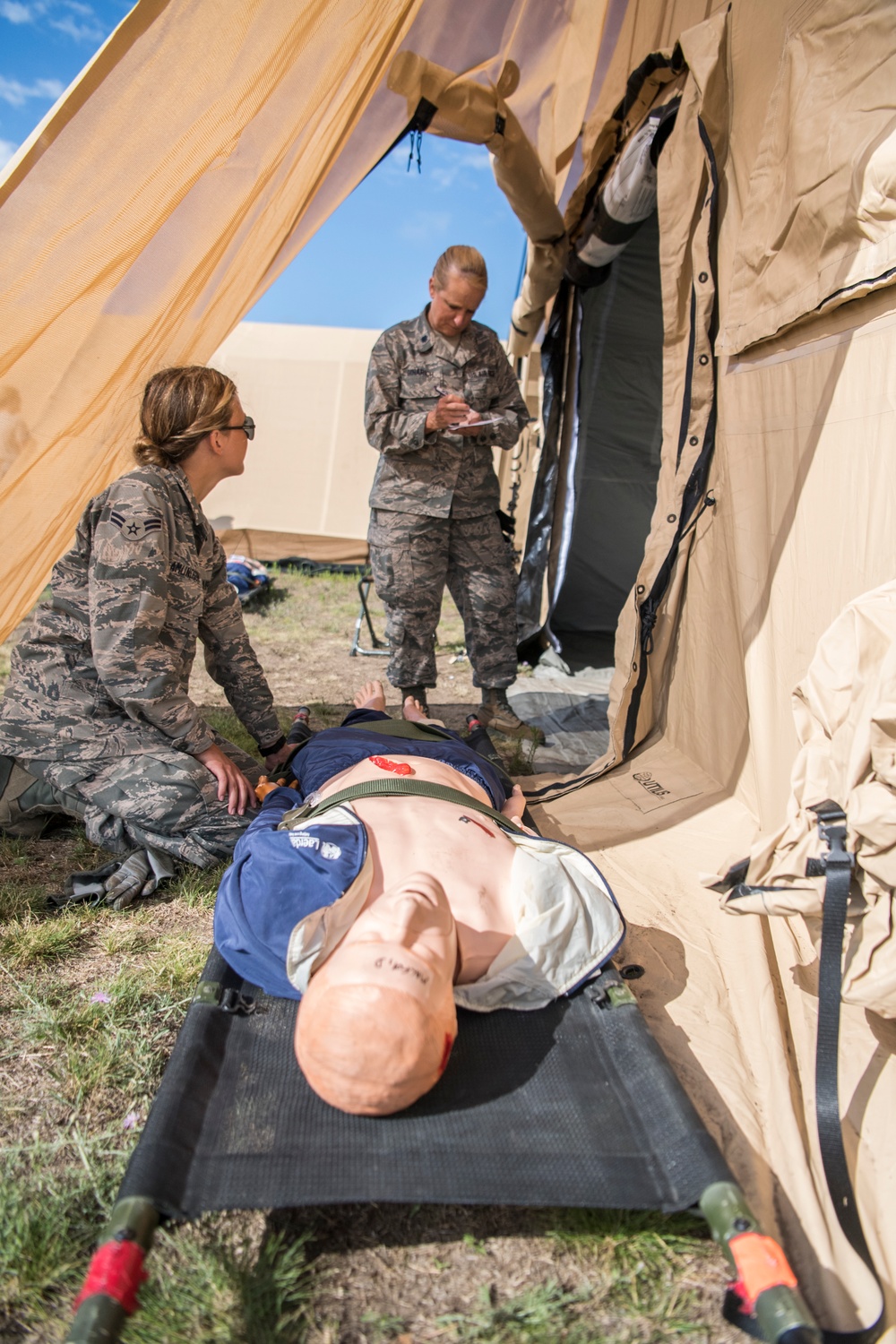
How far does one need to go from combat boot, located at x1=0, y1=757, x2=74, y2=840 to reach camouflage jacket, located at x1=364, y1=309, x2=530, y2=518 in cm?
185

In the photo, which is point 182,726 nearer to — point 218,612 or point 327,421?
point 218,612

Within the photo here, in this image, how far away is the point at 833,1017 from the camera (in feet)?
4.65

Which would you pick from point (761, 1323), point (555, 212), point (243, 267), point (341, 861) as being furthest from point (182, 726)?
point (555, 212)

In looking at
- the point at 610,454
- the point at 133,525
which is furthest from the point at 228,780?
the point at 610,454

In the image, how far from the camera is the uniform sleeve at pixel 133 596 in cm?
228

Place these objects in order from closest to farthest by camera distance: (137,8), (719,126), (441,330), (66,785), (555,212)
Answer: (137,8)
(66,785)
(719,126)
(441,330)
(555,212)

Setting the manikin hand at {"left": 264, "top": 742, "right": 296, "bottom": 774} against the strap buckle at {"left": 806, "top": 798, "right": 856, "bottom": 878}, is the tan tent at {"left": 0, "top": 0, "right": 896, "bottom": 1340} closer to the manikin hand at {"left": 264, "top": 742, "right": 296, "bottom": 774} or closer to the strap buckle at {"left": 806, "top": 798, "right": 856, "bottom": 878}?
the strap buckle at {"left": 806, "top": 798, "right": 856, "bottom": 878}

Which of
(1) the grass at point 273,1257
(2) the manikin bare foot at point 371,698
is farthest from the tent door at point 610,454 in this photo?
(1) the grass at point 273,1257

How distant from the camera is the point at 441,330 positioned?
3547mm

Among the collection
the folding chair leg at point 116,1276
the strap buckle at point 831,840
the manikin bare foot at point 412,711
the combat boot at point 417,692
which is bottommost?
the folding chair leg at point 116,1276

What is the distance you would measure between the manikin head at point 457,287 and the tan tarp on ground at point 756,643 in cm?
81

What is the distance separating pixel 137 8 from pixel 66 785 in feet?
7.03

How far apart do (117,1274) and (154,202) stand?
2626 mm

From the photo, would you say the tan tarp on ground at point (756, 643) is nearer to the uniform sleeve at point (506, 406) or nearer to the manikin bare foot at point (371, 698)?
the manikin bare foot at point (371, 698)
